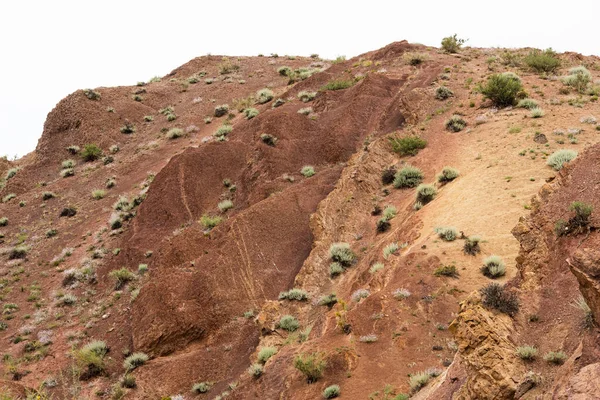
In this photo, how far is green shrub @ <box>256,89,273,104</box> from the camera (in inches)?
1563

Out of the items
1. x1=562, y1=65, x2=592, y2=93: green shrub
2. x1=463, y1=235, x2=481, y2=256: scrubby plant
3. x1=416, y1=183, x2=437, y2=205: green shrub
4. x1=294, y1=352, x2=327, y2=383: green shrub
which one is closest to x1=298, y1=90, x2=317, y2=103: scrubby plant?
x1=562, y1=65, x2=592, y2=93: green shrub

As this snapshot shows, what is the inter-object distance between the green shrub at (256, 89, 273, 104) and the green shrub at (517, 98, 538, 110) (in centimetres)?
1829

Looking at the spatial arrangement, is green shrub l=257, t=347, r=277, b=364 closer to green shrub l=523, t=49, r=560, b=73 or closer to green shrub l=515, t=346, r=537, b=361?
green shrub l=515, t=346, r=537, b=361

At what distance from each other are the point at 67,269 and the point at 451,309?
751 inches

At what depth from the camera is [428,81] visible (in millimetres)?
30688

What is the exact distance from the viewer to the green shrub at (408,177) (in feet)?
76.7

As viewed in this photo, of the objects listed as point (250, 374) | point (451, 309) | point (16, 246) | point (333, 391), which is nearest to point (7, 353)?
point (16, 246)

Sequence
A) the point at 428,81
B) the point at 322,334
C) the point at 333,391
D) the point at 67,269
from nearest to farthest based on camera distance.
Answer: the point at 333,391 < the point at 322,334 < the point at 67,269 < the point at 428,81

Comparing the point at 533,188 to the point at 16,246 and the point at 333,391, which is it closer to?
the point at 333,391

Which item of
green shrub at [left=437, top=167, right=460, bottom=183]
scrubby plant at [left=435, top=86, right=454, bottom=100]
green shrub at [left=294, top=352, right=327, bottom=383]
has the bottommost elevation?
green shrub at [left=294, top=352, right=327, bottom=383]

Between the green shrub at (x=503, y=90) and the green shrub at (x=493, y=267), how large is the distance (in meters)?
11.9

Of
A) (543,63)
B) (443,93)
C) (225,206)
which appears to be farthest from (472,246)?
(543,63)

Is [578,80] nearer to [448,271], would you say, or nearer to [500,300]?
[448,271]

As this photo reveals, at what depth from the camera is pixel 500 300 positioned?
36.3ft
